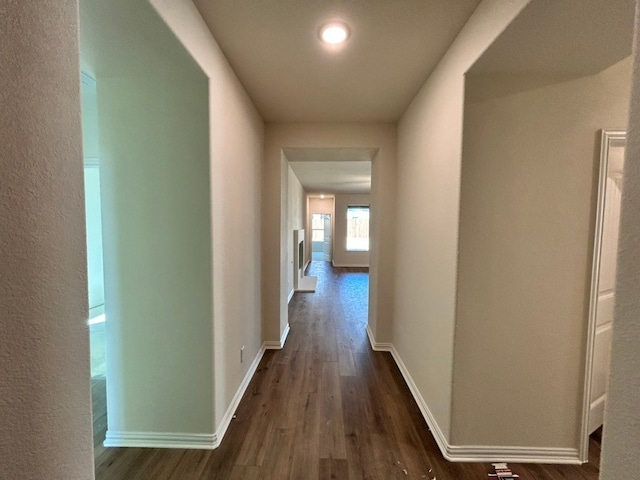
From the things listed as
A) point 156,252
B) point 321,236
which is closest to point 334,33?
point 156,252

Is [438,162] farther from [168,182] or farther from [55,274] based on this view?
[55,274]

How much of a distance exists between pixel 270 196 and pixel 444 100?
190cm

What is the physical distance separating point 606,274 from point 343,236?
7.88m

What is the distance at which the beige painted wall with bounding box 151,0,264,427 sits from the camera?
57.5 inches

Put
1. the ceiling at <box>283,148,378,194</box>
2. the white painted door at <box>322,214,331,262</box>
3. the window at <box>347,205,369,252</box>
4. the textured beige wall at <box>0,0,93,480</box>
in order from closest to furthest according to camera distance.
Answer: the textured beige wall at <box>0,0,93,480</box>
the ceiling at <box>283,148,378,194</box>
the window at <box>347,205,369,252</box>
the white painted door at <box>322,214,331,262</box>

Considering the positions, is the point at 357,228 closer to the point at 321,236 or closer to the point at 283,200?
the point at 321,236

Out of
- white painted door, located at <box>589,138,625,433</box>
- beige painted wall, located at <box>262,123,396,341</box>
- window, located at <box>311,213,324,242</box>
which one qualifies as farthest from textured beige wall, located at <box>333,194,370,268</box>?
white painted door, located at <box>589,138,625,433</box>

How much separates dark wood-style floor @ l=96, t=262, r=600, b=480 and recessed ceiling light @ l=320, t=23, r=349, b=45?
2.50 metres

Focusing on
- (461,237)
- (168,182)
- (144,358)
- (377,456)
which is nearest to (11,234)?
(168,182)

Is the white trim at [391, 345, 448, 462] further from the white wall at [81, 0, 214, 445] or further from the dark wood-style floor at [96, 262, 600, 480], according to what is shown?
the white wall at [81, 0, 214, 445]

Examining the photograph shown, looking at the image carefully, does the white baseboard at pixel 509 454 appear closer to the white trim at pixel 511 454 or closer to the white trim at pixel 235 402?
the white trim at pixel 511 454

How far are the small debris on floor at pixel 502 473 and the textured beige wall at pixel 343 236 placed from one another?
26.0 ft

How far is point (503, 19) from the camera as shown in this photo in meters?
1.19

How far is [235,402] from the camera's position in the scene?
6.77 ft
